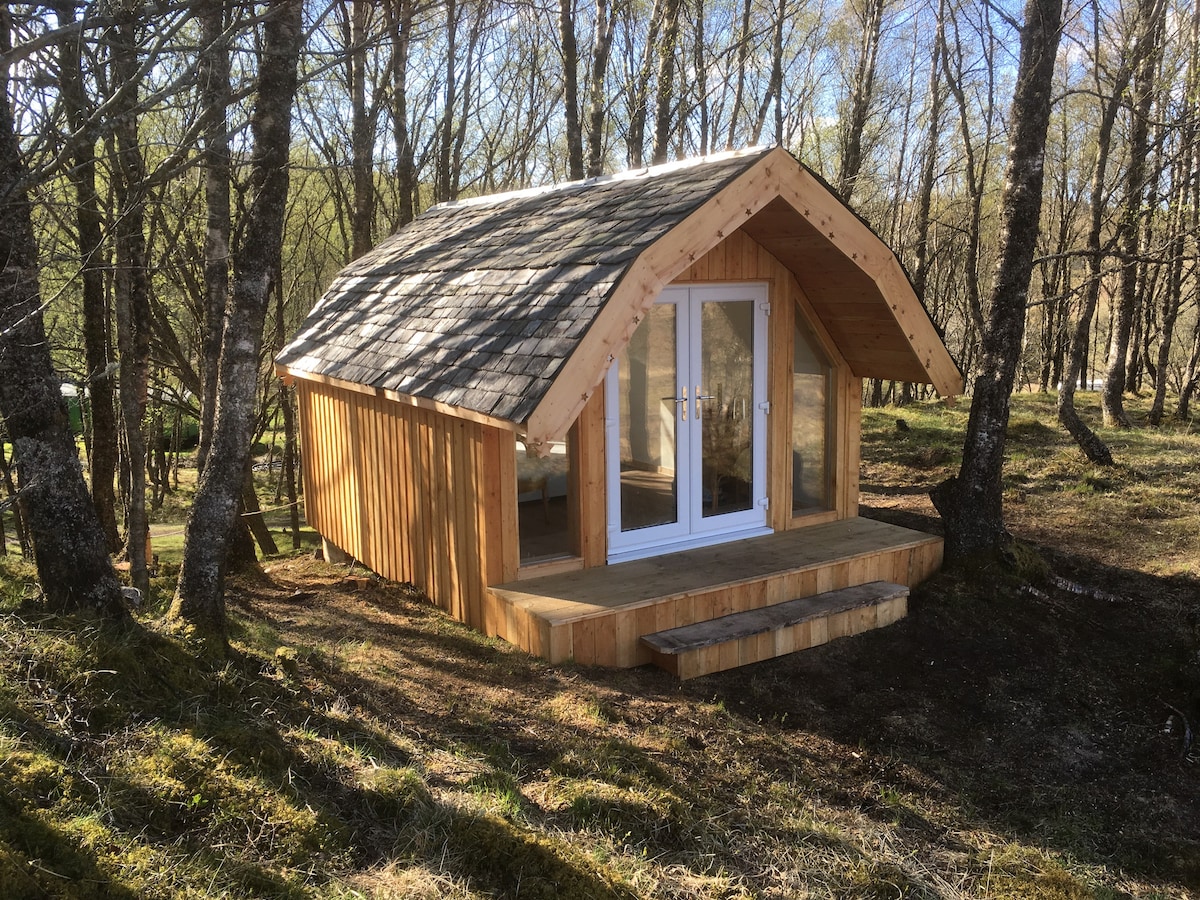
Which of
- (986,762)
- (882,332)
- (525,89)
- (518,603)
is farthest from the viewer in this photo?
(525,89)

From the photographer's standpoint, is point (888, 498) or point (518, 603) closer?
point (518, 603)

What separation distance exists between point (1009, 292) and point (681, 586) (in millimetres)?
3351

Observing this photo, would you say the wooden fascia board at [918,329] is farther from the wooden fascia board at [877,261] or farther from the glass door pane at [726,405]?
the glass door pane at [726,405]

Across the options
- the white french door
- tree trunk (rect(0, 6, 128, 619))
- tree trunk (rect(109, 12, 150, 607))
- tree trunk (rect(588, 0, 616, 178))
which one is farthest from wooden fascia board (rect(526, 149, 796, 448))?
tree trunk (rect(588, 0, 616, 178))

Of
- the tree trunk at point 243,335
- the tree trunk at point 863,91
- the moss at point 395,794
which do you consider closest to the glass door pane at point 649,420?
the tree trunk at point 243,335

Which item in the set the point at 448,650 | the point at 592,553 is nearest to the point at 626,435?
the point at 592,553

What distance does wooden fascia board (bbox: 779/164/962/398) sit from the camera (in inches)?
242

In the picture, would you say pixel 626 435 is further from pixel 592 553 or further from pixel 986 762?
pixel 986 762

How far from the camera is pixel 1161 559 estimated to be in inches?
297

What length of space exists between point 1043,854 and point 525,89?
19.0 meters

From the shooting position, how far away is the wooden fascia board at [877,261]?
6156 millimetres

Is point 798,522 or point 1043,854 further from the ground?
point 798,522

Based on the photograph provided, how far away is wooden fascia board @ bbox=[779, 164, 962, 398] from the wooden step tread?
5.79ft

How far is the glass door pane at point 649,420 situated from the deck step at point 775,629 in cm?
120
